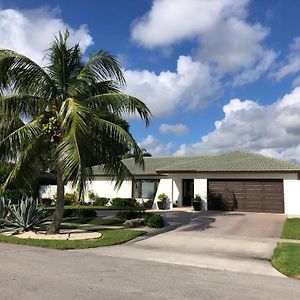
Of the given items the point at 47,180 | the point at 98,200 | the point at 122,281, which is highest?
the point at 47,180

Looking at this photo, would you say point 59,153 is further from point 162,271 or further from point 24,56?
point 162,271

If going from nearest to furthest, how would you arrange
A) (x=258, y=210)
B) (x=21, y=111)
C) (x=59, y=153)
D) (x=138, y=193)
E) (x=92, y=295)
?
(x=92, y=295)
(x=59, y=153)
(x=21, y=111)
(x=258, y=210)
(x=138, y=193)

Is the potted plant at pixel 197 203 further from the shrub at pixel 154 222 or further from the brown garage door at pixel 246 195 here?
the shrub at pixel 154 222

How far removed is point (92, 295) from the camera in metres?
6.97

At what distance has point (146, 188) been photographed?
3241 cm

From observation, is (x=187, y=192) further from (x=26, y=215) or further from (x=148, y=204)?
(x=26, y=215)

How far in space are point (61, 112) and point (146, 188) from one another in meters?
18.5

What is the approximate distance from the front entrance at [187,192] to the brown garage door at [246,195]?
3.44 metres

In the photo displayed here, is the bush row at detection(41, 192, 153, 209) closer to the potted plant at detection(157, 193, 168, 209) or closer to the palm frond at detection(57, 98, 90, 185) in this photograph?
the potted plant at detection(157, 193, 168, 209)

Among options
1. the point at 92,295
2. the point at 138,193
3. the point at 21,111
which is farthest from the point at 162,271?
the point at 138,193

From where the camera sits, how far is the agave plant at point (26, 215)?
1597 centimetres

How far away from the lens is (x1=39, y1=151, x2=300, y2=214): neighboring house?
25812 mm

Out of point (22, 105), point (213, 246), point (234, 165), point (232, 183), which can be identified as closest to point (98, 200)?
point (232, 183)

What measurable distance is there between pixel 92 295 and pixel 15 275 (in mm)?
2333
